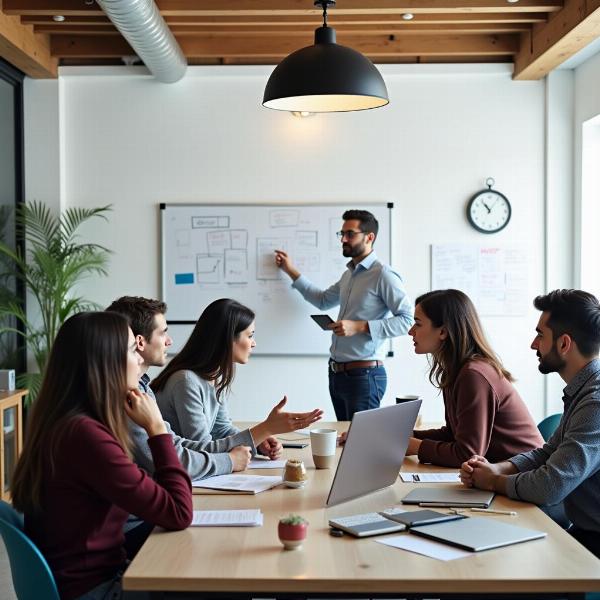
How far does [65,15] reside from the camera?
470 centimetres

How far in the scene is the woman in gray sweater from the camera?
109 inches

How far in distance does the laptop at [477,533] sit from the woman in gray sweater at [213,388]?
80cm

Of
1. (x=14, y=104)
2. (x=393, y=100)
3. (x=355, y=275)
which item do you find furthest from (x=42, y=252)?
(x=393, y=100)

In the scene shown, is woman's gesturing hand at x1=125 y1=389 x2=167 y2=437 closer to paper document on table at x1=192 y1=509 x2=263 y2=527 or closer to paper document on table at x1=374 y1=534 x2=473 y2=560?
paper document on table at x1=192 y1=509 x2=263 y2=527

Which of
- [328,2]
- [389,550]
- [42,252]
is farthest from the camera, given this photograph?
[42,252]

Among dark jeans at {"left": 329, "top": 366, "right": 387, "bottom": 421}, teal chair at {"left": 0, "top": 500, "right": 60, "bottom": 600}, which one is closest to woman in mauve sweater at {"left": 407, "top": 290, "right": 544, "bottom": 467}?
teal chair at {"left": 0, "top": 500, "right": 60, "bottom": 600}

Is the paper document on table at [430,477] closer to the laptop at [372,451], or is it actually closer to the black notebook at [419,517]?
the laptop at [372,451]

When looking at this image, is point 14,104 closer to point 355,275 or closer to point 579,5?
point 355,275

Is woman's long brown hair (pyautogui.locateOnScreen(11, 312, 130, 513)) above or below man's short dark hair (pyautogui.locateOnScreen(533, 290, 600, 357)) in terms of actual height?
below

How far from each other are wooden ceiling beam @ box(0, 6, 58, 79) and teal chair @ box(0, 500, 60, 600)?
11.3ft

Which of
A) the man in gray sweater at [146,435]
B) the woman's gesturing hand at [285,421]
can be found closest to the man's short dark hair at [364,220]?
the man in gray sweater at [146,435]

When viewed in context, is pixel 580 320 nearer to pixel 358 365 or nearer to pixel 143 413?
pixel 143 413

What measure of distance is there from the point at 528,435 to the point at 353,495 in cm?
76

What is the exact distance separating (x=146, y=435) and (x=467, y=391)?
100 cm
